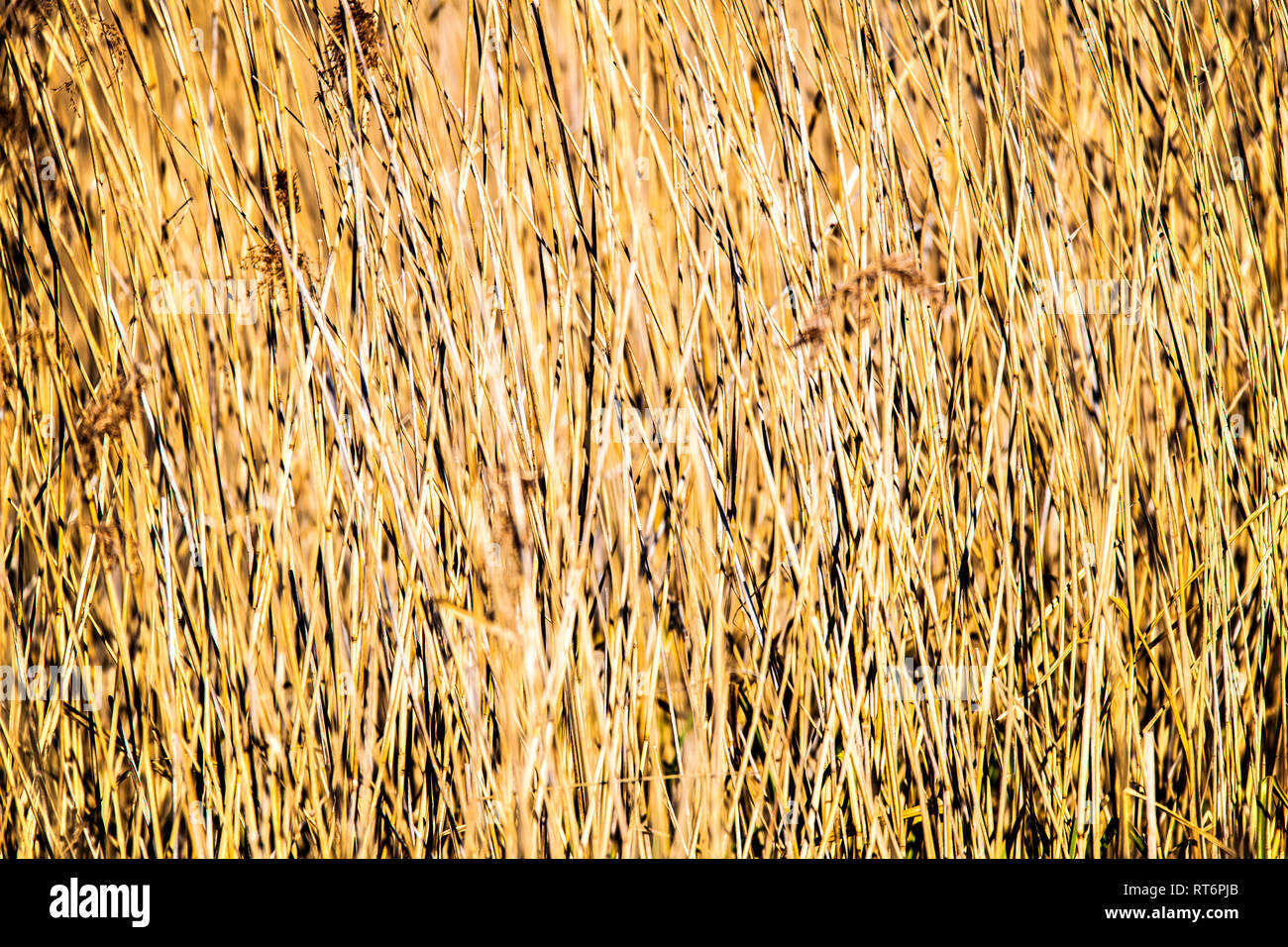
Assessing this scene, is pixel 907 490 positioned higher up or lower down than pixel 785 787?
higher up

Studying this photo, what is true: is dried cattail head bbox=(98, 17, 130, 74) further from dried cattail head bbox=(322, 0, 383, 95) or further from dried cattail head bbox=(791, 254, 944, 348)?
dried cattail head bbox=(791, 254, 944, 348)

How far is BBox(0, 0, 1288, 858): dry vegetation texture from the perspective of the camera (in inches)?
38.1

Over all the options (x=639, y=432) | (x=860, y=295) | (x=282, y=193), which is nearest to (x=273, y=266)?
(x=282, y=193)

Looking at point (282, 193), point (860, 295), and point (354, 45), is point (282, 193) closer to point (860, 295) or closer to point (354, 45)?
point (354, 45)

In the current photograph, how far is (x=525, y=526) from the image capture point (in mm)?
966

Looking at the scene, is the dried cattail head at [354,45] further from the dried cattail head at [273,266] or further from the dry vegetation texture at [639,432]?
the dried cattail head at [273,266]

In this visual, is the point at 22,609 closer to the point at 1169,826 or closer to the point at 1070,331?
the point at 1070,331

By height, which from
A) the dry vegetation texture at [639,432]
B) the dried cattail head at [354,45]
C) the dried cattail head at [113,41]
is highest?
the dried cattail head at [113,41]

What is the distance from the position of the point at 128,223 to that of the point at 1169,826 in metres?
1.61

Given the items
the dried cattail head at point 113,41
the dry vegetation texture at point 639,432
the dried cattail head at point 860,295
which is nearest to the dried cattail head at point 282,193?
the dry vegetation texture at point 639,432

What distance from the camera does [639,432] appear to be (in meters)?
0.98

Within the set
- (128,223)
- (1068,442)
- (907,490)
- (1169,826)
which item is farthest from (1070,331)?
(128,223)

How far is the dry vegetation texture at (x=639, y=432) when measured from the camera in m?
0.97
